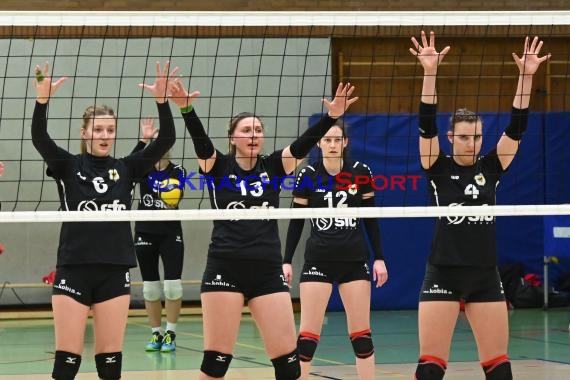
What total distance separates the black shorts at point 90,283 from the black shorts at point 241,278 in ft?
1.75

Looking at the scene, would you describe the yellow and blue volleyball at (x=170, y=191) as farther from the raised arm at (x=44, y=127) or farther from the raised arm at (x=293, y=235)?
the raised arm at (x=44, y=127)

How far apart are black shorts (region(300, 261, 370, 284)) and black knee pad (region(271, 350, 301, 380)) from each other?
1.56 metres

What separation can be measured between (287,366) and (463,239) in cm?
127

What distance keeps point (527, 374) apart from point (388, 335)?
11.5ft

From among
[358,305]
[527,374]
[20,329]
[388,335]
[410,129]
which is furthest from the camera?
[410,129]

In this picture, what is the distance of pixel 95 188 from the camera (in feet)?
19.0

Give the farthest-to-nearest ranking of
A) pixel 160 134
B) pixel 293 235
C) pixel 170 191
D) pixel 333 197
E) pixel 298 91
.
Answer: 1. pixel 298 91
2. pixel 170 191
3. pixel 293 235
4. pixel 333 197
5. pixel 160 134

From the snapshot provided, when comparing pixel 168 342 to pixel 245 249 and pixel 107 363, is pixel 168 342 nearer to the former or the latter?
pixel 107 363

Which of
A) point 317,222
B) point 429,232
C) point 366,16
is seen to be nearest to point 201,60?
point 429,232

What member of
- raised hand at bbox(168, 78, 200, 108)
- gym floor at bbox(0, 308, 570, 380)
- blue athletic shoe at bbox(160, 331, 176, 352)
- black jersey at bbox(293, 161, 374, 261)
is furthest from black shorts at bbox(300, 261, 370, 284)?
blue athletic shoe at bbox(160, 331, 176, 352)

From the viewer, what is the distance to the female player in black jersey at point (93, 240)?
5570 millimetres

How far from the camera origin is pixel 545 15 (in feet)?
20.2

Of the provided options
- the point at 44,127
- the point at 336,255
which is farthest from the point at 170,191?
the point at 44,127

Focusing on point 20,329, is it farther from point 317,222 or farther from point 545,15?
point 545,15
